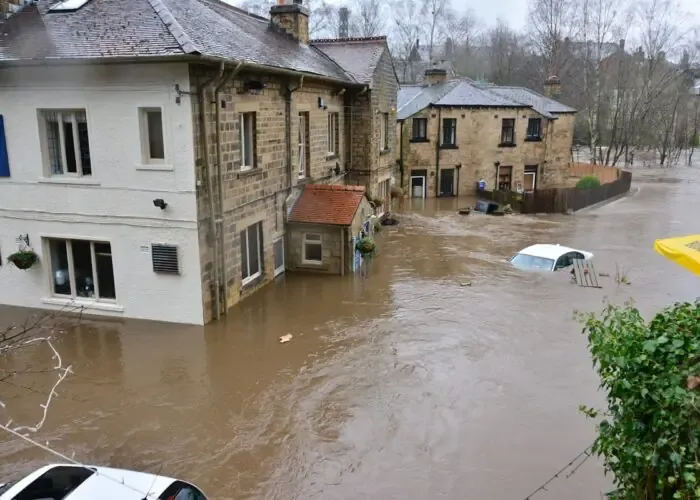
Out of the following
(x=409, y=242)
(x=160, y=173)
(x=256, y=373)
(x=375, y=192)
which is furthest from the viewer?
(x=375, y=192)

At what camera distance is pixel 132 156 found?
1308 cm

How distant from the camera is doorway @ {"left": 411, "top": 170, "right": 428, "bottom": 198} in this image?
35.6m

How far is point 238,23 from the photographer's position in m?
18.3

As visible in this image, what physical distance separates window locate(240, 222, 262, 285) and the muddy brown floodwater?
0.66m

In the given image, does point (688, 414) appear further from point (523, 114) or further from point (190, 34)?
point (523, 114)

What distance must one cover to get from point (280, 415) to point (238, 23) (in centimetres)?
1293

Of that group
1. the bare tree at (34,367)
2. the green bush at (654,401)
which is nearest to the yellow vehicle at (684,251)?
the green bush at (654,401)

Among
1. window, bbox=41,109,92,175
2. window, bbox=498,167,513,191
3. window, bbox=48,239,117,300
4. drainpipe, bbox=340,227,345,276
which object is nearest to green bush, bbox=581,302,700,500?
window, bbox=48,239,117,300

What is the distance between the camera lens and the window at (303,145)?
62.9 ft

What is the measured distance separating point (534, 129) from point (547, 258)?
66.8ft

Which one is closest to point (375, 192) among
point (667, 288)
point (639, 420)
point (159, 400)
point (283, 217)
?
point (283, 217)

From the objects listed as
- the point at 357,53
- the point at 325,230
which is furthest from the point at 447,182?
the point at 325,230

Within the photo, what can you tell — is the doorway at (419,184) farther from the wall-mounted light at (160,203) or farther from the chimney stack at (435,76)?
the wall-mounted light at (160,203)

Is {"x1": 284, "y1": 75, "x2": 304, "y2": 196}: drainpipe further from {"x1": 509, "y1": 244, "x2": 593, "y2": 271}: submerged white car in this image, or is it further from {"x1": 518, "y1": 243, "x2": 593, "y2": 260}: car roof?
{"x1": 518, "y1": 243, "x2": 593, "y2": 260}: car roof
